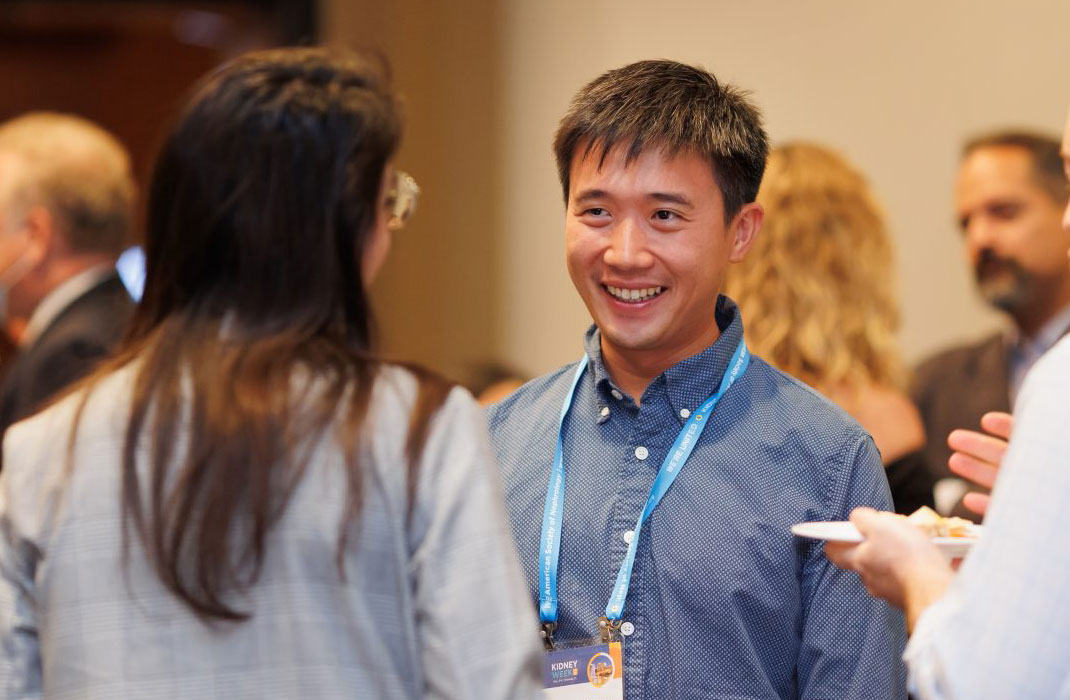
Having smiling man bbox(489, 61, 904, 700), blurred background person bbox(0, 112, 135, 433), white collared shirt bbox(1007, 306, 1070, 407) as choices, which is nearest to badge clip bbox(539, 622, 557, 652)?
smiling man bbox(489, 61, 904, 700)

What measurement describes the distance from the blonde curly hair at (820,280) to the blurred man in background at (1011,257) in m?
0.98

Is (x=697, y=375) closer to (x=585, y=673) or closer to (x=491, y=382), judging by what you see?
(x=585, y=673)

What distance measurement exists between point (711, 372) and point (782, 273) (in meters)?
1.02

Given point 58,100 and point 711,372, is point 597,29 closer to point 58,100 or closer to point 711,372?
point 711,372

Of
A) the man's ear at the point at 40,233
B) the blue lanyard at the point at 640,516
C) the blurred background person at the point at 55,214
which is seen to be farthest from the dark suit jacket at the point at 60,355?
the blue lanyard at the point at 640,516

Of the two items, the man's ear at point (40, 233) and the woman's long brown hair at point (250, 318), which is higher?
the woman's long brown hair at point (250, 318)

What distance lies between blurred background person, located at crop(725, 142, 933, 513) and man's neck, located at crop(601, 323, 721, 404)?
0.84 metres

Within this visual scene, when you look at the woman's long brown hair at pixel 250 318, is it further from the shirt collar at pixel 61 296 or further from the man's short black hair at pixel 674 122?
the shirt collar at pixel 61 296

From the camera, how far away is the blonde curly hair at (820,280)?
278 centimetres

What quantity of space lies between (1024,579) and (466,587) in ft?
1.81

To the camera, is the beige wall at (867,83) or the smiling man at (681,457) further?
the beige wall at (867,83)

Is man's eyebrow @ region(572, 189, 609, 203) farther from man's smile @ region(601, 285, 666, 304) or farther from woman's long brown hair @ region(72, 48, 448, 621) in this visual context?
woman's long brown hair @ region(72, 48, 448, 621)

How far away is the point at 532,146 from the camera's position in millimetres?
5023

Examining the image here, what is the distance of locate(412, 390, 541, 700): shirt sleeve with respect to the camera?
1.33 metres
